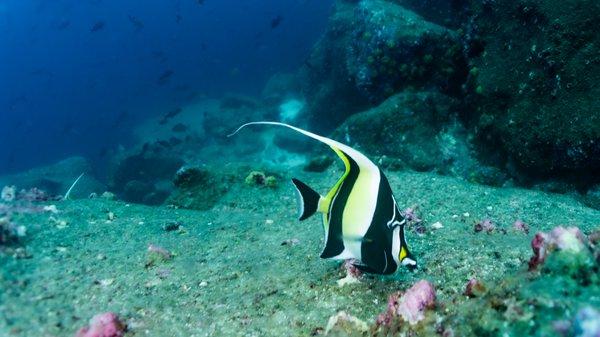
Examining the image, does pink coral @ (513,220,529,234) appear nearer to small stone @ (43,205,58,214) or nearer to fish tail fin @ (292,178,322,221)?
fish tail fin @ (292,178,322,221)

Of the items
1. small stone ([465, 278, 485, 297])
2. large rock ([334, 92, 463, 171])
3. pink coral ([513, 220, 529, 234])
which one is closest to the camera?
small stone ([465, 278, 485, 297])

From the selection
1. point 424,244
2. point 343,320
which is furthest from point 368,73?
point 343,320

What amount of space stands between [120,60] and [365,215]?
107563mm

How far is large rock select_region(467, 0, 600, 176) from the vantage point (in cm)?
645

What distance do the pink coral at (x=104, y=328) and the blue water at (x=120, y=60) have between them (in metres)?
19.3

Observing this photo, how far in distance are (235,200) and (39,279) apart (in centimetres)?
426

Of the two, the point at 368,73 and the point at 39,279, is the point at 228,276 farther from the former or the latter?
the point at 368,73

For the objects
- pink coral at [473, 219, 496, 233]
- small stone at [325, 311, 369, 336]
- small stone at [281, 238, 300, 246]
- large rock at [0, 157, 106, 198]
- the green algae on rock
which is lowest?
large rock at [0, 157, 106, 198]

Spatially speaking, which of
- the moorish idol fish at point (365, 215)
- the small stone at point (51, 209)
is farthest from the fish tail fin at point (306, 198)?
the small stone at point (51, 209)

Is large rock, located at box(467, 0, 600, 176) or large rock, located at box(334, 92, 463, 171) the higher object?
large rock, located at box(467, 0, 600, 176)

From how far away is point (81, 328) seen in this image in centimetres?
262

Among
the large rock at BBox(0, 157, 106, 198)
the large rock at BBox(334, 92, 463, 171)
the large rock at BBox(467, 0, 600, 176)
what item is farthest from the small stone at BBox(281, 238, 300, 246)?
the large rock at BBox(0, 157, 106, 198)

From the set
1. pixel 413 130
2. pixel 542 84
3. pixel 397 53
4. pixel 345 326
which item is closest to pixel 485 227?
pixel 345 326

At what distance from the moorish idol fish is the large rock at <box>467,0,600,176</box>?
5.73 metres
